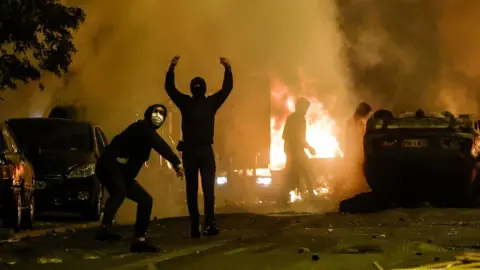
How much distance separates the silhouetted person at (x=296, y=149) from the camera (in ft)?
60.3

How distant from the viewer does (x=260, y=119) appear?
30.2 metres

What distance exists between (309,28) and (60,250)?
2664 centimetres

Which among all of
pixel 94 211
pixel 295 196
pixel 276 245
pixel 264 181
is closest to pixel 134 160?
pixel 276 245

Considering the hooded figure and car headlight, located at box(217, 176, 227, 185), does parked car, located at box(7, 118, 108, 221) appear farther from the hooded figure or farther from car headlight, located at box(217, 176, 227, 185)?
car headlight, located at box(217, 176, 227, 185)

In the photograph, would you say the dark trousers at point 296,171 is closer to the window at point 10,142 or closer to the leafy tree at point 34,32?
the leafy tree at point 34,32

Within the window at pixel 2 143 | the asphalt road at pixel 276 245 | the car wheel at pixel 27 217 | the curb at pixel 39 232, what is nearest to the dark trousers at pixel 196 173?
the asphalt road at pixel 276 245

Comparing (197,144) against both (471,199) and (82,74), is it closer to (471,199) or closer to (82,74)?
(471,199)

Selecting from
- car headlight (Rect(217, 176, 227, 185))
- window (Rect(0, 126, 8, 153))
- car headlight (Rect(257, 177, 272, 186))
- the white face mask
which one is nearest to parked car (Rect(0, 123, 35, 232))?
window (Rect(0, 126, 8, 153))

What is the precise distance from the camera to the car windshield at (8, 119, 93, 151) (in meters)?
15.2

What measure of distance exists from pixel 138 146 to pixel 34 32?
33.7ft

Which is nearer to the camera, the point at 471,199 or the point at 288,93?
the point at 471,199

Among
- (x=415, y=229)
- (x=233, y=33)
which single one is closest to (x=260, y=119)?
(x=233, y=33)

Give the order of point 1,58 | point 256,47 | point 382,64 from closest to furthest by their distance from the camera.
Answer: point 1,58 → point 256,47 → point 382,64

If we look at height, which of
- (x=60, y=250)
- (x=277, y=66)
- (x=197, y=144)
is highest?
(x=277, y=66)
